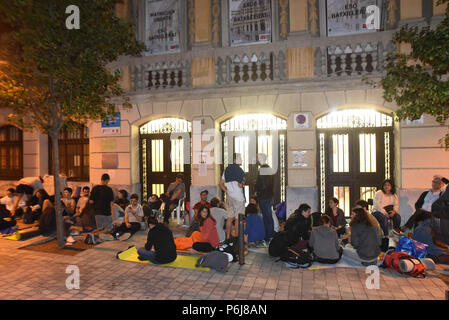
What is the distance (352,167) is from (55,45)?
937 cm

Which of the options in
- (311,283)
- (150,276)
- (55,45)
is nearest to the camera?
(311,283)

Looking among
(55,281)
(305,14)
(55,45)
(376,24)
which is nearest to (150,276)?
(55,281)

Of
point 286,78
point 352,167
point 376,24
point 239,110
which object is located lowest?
point 352,167

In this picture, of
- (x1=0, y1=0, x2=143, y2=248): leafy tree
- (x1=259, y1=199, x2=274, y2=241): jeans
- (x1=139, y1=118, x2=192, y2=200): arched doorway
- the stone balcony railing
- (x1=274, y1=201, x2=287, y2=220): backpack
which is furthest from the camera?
(x1=139, y1=118, x2=192, y2=200): arched doorway

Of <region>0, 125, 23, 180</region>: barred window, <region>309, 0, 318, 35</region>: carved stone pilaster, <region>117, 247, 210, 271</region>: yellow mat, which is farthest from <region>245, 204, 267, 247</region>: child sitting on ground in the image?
<region>0, 125, 23, 180</region>: barred window

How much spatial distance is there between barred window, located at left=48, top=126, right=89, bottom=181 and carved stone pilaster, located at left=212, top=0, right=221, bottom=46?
22.4 ft

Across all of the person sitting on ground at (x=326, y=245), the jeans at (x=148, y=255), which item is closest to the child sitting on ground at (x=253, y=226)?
the person sitting on ground at (x=326, y=245)

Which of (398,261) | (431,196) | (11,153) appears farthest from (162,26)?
(398,261)

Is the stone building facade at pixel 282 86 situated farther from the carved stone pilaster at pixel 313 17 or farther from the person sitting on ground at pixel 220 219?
the person sitting on ground at pixel 220 219

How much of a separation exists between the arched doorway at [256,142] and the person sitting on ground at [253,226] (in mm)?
3049

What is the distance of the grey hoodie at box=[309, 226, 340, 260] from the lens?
670cm

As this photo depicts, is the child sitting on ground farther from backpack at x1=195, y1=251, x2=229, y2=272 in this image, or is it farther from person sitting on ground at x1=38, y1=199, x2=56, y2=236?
person sitting on ground at x1=38, y1=199, x2=56, y2=236

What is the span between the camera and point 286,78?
10.5 metres
